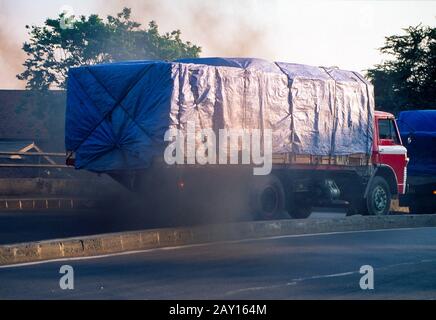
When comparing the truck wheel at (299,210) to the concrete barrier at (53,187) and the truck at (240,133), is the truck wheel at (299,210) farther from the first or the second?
the concrete barrier at (53,187)

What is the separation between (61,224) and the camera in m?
19.8

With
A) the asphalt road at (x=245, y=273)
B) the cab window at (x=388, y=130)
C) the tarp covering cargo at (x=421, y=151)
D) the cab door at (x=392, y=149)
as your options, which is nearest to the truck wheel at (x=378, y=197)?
the cab door at (x=392, y=149)

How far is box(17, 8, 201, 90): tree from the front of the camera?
5344 cm

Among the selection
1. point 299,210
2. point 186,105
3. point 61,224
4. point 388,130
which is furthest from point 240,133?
point 388,130

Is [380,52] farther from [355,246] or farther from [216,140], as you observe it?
[355,246]

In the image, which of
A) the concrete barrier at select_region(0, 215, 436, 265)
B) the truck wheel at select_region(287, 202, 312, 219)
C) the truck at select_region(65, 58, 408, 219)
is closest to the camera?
the concrete barrier at select_region(0, 215, 436, 265)

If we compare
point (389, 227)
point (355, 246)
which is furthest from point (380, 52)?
point (355, 246)

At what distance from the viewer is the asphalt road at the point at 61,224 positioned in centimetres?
1729

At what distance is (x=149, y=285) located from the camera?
1102cm

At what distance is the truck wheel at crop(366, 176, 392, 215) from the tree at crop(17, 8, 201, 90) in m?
30.8

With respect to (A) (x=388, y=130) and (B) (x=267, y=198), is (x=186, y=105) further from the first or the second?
(A) (x=388, y=130)

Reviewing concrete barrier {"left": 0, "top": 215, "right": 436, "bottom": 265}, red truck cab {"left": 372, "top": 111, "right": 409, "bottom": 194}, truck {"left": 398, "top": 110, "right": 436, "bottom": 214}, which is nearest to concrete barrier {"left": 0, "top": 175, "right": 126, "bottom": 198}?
red truck cab {"left": 372, "top": 111, "right": 409, "bottom": 194}

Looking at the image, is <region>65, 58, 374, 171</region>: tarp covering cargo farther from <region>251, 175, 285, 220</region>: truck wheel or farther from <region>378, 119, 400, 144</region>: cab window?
<region>378, 119, 400, 144</region>: cab window

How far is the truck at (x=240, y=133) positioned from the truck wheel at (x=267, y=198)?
22 mm
